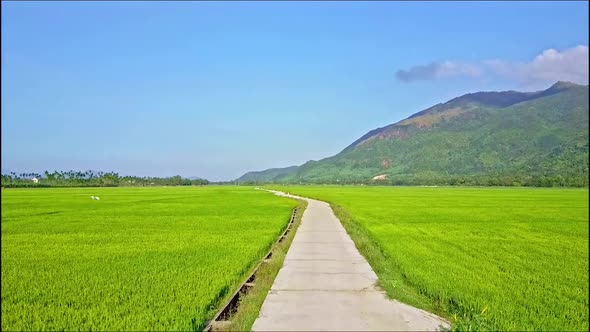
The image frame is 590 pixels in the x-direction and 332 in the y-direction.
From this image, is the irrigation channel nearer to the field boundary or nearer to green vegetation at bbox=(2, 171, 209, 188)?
the field boundary

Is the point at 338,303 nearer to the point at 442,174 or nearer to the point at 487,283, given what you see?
the point at 487,283

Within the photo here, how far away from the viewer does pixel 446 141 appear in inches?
7795

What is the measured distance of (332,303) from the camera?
7.73 m

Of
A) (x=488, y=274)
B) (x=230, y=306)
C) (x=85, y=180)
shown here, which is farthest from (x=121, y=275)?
(x=85, y=180)

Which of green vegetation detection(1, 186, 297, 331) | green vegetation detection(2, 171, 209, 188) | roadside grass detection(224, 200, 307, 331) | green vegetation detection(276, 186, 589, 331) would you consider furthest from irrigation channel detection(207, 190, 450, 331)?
green vegetation detection(2, 171, 209, 188)

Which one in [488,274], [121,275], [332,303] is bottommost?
[488,274]

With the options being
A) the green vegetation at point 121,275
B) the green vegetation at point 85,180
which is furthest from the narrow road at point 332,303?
the green vegetation at point 85,180

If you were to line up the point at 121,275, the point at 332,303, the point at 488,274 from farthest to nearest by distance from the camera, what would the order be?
the point at 488,274, the point at 121,275, the point at 332,303

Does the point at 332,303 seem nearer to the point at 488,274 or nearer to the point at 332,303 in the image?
the point at 332,303

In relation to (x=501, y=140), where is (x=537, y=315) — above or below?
below

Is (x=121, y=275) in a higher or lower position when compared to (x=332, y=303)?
higher

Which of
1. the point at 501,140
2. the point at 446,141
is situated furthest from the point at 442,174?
the point at 446,141

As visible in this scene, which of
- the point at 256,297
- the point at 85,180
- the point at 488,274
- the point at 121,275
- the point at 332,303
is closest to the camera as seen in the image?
the point at 332,303

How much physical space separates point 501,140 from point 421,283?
16122cm
